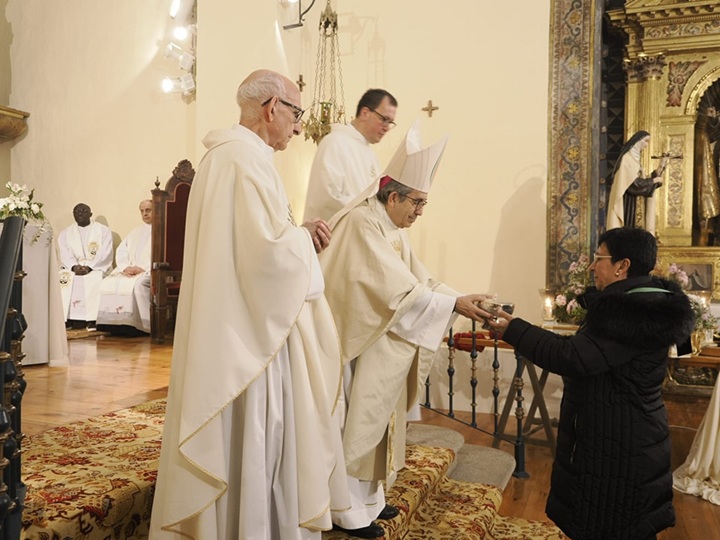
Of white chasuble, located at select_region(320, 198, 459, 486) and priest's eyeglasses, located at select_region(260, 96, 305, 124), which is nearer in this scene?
priest's eyeglasses, located at select_region(260, 96, 305, 124)

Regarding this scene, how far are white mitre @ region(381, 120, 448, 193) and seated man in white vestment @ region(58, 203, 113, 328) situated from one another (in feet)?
23.2

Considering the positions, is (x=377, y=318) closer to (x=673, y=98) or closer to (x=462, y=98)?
(x=462, y=98)

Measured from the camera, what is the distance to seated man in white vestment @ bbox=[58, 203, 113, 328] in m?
8.83

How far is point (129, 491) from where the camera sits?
2.41 m

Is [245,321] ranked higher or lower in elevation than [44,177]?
lower

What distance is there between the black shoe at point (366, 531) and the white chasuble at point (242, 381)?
538 mm

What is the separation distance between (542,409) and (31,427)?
335 cm

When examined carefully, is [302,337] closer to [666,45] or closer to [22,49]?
[666,45]

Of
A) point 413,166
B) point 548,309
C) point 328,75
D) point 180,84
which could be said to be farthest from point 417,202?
point 180,84

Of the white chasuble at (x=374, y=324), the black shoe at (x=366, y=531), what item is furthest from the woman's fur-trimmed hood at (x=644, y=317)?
the black shoe at (x=366, y=531)

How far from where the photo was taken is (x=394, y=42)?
24.5 ft

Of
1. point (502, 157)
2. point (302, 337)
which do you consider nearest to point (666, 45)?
point (502, 157)

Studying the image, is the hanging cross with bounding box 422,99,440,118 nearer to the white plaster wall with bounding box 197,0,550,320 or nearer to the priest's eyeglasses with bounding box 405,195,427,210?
the white plaster wall with bounding box 197,0,550,320

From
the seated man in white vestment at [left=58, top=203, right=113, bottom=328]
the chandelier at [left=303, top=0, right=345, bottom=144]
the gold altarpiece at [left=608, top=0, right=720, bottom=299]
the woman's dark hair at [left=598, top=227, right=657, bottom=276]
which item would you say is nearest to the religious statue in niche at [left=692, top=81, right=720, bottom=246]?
the gold altarpiece at [left=608, top=0, right=720, bottom=299]
